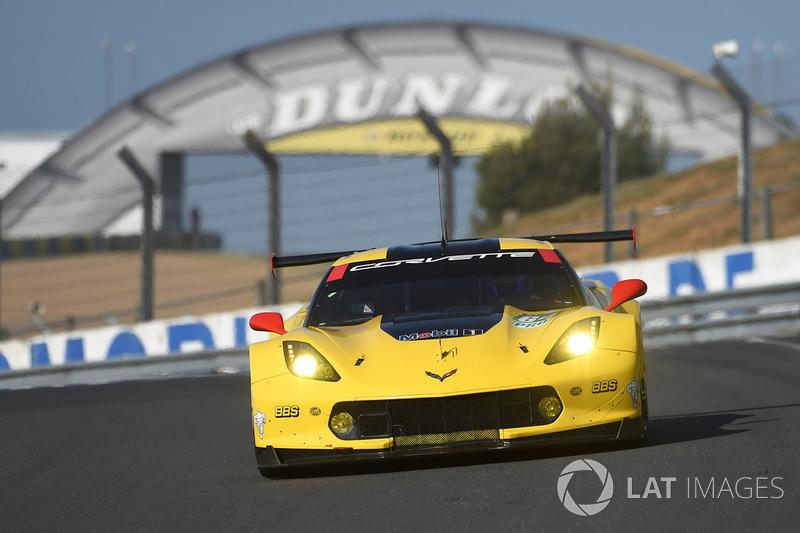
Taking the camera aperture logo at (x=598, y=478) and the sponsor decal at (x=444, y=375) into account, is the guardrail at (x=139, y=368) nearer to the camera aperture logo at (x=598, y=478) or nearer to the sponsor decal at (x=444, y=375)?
the sponsor decal at (x=444, y=375)

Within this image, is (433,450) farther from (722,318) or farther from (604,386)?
(722,318)

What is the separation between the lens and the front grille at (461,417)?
5.73 m

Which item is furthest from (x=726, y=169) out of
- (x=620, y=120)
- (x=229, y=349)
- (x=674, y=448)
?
(x=674, y=448)

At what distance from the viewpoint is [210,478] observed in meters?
6.20

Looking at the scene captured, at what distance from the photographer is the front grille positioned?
18.8 feet

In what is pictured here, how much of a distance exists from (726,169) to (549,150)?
4.26m

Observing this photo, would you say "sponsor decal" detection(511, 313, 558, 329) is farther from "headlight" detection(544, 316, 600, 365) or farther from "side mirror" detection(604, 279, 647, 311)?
"side mirror" detection(604, 279, 647, 311)

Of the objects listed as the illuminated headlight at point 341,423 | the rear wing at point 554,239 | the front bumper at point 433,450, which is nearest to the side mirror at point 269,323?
the rear wing at point 554,239

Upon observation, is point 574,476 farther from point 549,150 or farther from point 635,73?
point 635,73

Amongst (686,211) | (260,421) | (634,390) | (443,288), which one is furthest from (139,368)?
(686,211)

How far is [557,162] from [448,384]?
21.7 m

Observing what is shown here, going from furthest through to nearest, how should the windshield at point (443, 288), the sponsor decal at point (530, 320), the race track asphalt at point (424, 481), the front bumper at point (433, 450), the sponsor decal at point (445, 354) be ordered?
the windshield at point (443, 288) < the sponsor decal at point (530, 320) < the sponsor decal at point (445, 354) < the front bumper at point (433, 450) < the race track asphalt at point (424, 481)

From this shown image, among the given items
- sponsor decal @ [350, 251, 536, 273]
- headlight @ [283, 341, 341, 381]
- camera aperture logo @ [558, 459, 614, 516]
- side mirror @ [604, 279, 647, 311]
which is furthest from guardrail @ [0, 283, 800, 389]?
camera aperture logo @ [558, 459, 614, 516]

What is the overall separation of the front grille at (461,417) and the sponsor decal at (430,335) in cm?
40
